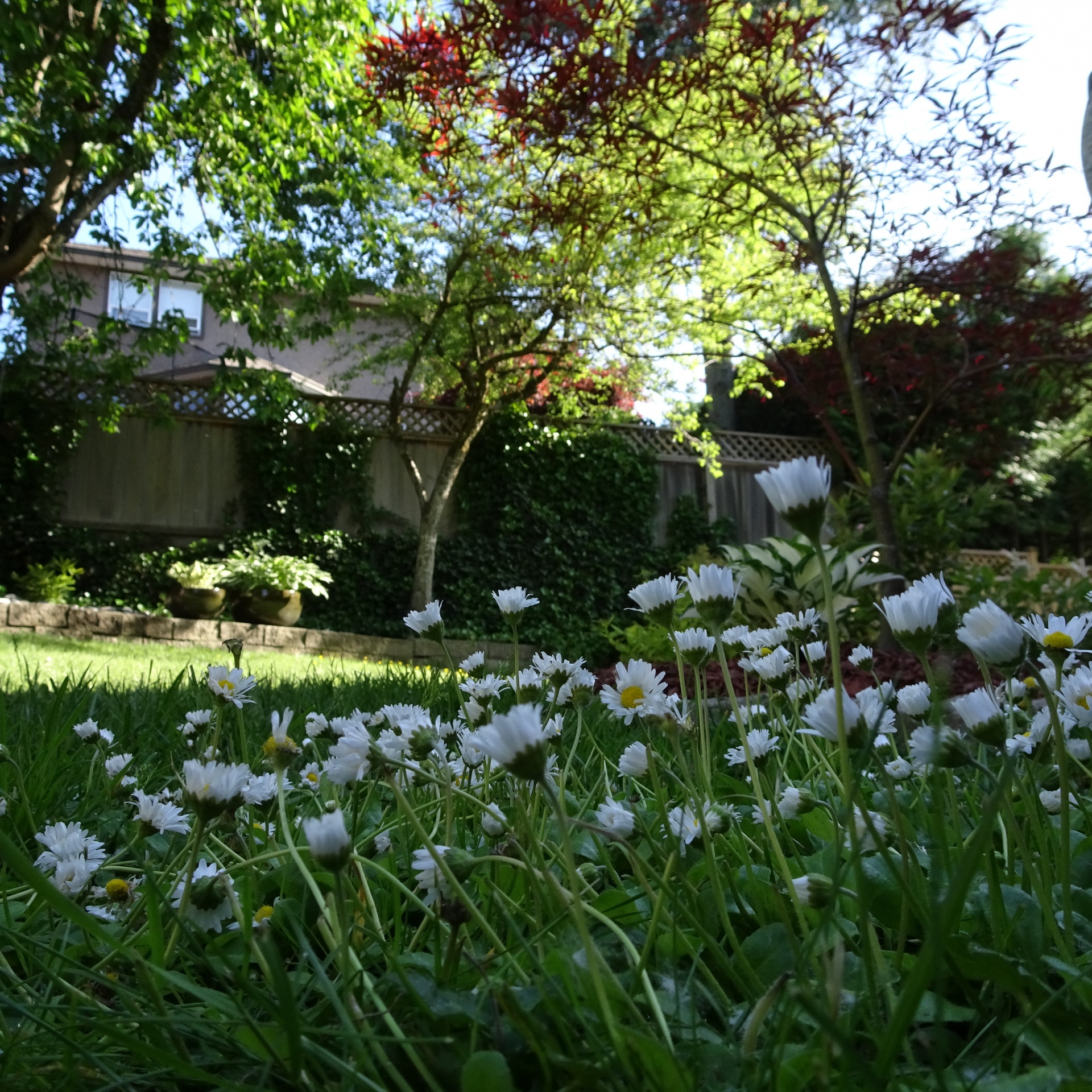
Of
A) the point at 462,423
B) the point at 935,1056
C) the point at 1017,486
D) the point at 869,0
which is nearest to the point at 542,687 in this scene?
the point at 935,1056

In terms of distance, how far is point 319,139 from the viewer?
7.16m

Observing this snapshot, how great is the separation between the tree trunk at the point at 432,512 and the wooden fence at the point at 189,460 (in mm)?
647

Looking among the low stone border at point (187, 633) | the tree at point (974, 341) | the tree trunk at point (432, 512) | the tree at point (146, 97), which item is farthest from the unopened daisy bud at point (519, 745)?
the tree trunk at point (432, 512)

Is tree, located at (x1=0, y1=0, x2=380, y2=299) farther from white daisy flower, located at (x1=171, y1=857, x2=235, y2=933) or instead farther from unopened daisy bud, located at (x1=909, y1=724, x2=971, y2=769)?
unopened daisy bud, located at (x1=909, y1=724, x2=971, y2=769)

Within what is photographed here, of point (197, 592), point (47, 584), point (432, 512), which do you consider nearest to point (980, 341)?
point (432, 512)

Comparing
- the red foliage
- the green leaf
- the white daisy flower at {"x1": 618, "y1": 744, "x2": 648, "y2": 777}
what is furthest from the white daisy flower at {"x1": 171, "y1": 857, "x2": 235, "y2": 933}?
the red foliage

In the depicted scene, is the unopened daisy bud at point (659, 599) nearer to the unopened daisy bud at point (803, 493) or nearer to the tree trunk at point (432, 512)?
the unopened daisy bud at point (803, 493)

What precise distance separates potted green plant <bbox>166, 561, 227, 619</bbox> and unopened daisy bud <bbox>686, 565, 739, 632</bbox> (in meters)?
8.07

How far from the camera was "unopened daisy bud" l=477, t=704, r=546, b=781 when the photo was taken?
60 centimetres

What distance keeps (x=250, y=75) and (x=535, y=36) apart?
12.0 feet

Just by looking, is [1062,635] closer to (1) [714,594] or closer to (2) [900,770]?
(1) [714,594]

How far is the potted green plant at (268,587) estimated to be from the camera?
27.8ft

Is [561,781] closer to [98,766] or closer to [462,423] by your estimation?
[98,766]

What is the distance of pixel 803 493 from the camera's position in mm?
644
